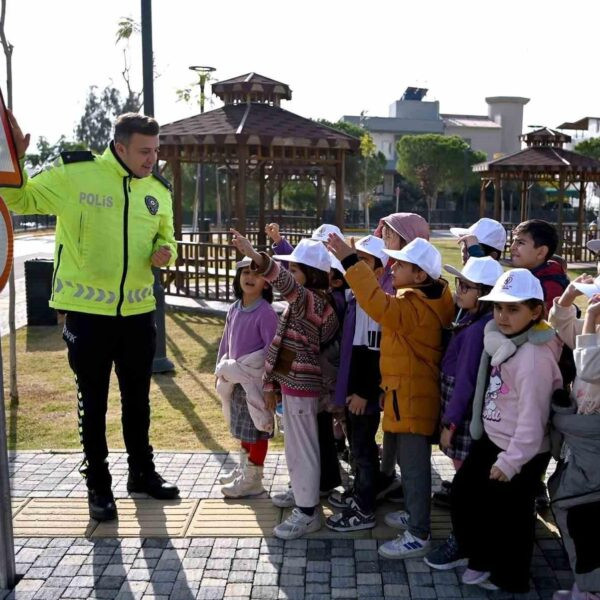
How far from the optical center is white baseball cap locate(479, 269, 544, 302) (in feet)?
10.5

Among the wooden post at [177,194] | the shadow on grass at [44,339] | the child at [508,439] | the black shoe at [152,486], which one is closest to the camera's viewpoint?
the child at [508,439]

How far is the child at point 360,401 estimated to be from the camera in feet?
12.5

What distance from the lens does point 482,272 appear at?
11.8ft

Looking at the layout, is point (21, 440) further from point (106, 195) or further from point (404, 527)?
point (404, 527)

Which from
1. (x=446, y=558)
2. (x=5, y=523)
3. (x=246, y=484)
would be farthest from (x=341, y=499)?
(x=5, y=523)

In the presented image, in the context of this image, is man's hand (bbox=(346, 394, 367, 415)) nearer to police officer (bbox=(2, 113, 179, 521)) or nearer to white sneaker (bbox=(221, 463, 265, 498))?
white sneaker (bbox=(221, 463, 265, 498))

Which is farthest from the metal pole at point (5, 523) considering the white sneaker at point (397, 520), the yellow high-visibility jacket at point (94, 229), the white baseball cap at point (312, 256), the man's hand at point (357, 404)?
the white sneaker at point (397, 520)

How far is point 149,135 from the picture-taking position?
13.0 ft

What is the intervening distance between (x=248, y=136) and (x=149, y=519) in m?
7.60

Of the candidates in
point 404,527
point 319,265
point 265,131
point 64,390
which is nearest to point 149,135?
point 319,265

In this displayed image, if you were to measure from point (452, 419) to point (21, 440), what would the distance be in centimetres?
339

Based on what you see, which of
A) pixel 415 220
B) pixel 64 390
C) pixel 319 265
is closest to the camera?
pixel 319 265

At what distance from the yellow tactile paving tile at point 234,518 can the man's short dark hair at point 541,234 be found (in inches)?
80.4

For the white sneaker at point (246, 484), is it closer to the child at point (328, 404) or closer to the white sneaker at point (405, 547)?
the child at point (328, 404)
